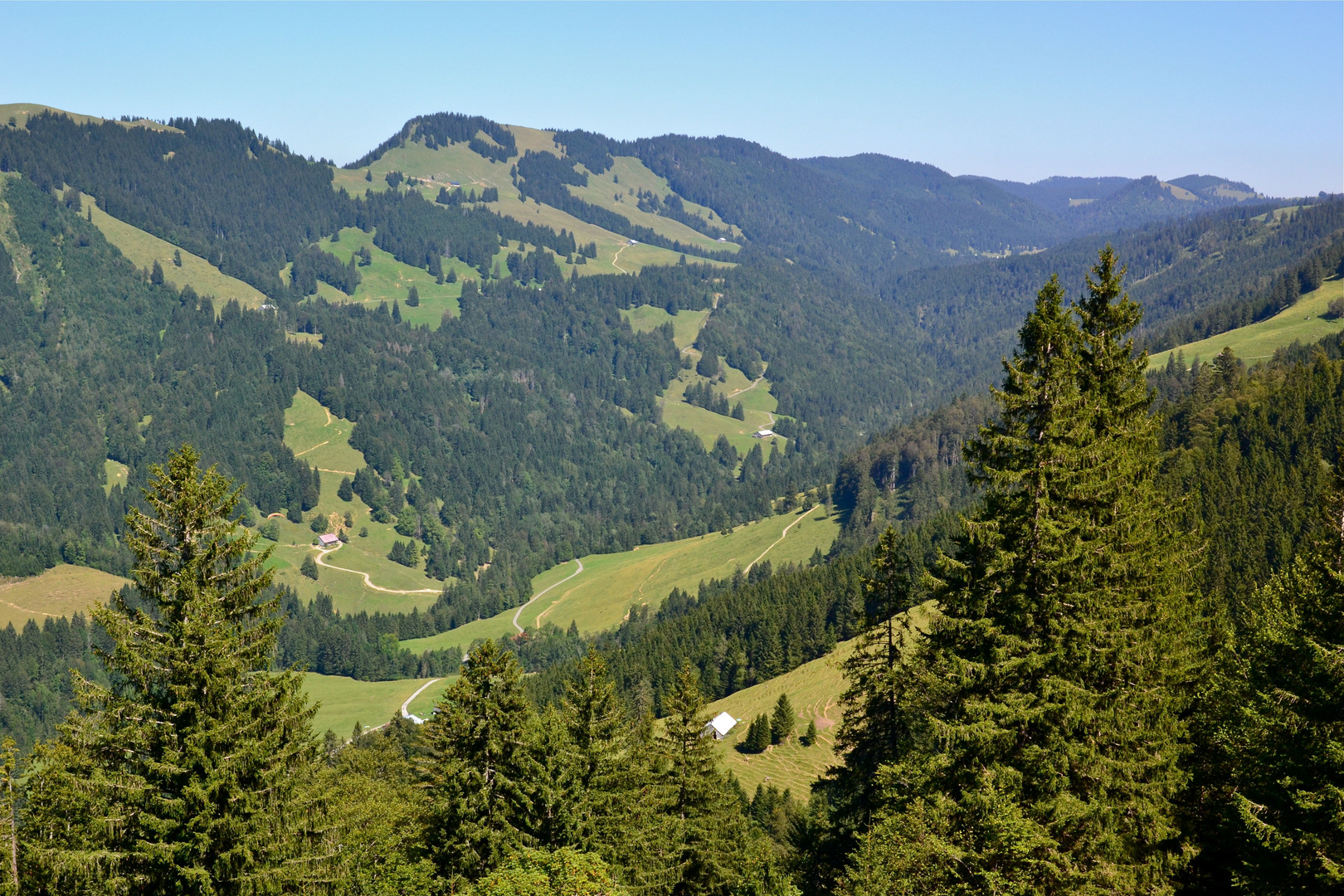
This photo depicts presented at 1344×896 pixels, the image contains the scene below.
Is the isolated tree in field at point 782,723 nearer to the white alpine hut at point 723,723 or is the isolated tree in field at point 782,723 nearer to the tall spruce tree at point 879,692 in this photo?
the white alpine hut at point 723,723

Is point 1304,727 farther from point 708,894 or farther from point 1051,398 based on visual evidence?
point 708,894

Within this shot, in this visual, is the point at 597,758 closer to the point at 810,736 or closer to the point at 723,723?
the point at 810,736

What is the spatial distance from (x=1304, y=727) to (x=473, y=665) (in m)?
27.5

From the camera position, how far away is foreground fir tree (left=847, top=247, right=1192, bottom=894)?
28.6 m

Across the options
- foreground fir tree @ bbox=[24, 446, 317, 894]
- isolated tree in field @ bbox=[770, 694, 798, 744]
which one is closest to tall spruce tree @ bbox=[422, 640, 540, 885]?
foreground fir tree @ bbox=[24, 446, 317, 894]

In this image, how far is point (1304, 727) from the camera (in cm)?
2556

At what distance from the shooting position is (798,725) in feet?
358

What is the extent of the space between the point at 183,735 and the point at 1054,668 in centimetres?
2608

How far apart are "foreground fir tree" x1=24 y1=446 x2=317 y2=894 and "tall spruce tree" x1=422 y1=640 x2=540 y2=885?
7.88 meters

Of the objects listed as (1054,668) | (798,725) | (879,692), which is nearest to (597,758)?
(879,692)

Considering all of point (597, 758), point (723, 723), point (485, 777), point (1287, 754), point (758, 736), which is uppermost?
point (1287, 754)

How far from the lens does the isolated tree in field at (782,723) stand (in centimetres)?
10738

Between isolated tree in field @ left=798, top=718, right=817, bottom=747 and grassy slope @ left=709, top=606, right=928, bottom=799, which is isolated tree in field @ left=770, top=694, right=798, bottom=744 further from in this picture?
isolated tree in field @ left=798, top=718, right=817, bottom=747

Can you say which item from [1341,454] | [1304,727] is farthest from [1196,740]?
[1341,454]
